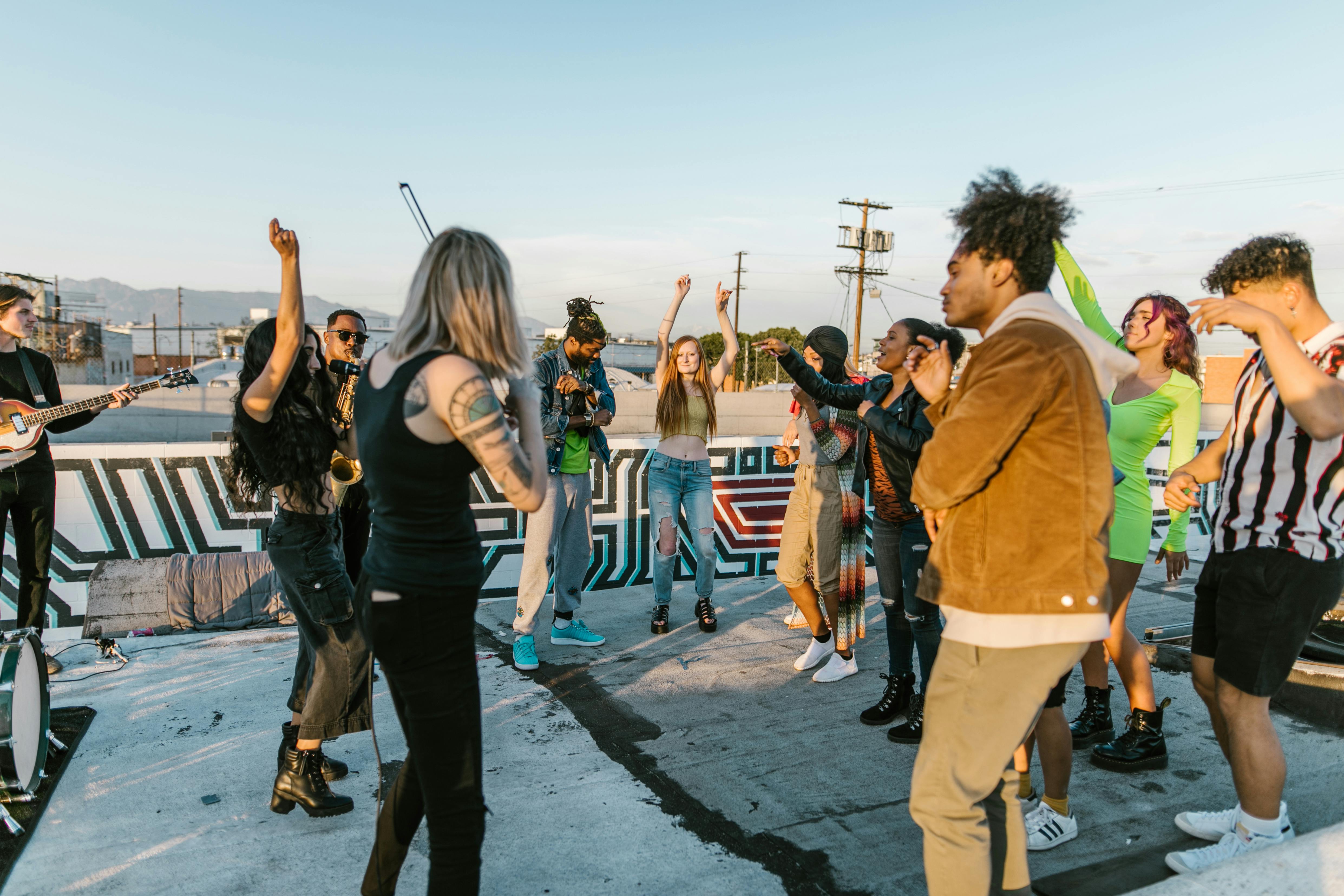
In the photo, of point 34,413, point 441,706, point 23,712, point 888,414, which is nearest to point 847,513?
point 888,414

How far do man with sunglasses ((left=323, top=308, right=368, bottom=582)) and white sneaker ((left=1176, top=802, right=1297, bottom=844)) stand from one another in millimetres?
3479

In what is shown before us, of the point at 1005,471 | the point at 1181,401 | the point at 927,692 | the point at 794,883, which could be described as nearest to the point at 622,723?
the point at 794,883

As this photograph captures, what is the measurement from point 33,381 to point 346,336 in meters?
2.02

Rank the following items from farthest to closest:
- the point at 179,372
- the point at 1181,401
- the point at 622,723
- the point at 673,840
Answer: the point at 179,372, the point at 622,723, the point at 1181,401, the point at 673,840

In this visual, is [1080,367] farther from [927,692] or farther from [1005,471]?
[927,692]

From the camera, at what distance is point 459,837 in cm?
208

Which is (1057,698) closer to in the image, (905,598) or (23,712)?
(905,598)

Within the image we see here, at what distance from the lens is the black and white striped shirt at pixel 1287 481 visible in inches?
103

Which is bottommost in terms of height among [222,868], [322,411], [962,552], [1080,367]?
[222,868]

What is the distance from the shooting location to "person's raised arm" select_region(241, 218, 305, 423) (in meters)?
2.76

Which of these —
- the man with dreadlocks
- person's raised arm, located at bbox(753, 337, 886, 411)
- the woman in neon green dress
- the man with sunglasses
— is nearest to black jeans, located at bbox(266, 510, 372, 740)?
the man with sunglasses

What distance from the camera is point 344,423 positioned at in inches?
136

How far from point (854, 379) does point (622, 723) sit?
2.33m

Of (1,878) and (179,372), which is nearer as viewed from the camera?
(1,878)
